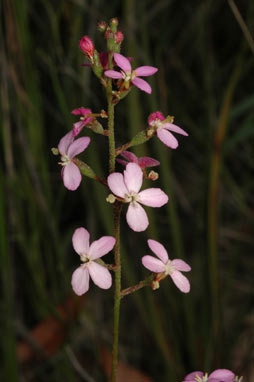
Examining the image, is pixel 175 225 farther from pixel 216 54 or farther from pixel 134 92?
pixel 216 54

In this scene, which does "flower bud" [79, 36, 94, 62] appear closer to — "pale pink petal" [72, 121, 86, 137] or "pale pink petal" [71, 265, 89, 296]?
"pale pink petal" [72, 121, 86, 137]

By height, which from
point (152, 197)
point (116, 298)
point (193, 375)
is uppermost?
point (152, 197)

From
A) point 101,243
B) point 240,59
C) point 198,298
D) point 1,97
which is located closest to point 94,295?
point 198,298

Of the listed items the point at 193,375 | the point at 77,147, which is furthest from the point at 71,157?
the point at 193,375

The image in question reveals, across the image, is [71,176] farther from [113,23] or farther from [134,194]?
[113,23]

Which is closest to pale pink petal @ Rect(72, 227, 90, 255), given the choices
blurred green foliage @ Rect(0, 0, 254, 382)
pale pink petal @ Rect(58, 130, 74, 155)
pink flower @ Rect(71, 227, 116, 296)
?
pink flower @ Rect(71, 227, 116, 296)

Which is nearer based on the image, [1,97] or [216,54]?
[1,97]
